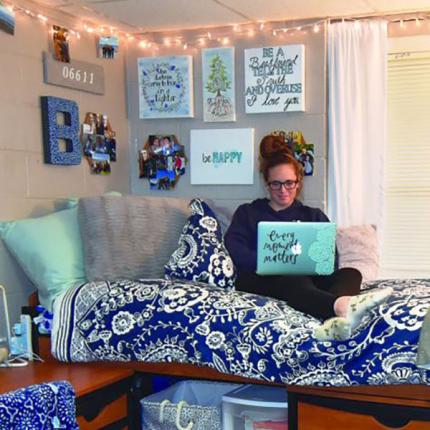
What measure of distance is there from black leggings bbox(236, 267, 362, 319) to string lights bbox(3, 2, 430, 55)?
1316 mm

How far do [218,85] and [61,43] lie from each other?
0.83 metres

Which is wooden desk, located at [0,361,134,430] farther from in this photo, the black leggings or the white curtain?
the white curtain

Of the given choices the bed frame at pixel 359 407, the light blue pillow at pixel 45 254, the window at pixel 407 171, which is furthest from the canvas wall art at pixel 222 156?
the bed frame at pixel 359 407

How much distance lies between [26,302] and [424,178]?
198cm

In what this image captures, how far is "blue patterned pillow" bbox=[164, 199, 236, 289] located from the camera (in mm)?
2660

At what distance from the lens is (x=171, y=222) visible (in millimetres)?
2924

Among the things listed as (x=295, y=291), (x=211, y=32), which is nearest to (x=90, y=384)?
(x=295, y=291)

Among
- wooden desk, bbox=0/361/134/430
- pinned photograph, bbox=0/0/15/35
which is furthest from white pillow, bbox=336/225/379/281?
pinned photograph, bbox=0/0/15/35

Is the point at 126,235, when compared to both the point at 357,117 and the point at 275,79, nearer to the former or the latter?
the point at 275,79

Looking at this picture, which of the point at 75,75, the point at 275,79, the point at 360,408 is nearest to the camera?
the point at 360,408

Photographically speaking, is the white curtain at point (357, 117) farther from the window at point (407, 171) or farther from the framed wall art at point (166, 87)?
the framed wall art at point (166, 87)

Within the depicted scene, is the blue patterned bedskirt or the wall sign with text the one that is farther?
the wall sign with text

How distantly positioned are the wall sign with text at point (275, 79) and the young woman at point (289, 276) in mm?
194

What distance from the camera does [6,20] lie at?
268 cm
